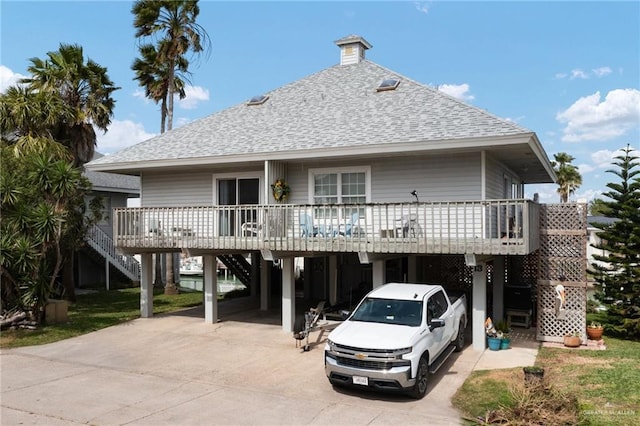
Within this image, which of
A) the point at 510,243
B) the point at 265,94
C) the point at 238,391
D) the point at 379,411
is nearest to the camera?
the point at 379,411

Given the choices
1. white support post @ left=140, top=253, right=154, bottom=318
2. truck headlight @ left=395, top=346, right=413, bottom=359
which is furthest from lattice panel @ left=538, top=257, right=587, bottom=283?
white support post @ left=140, top=253, right=154, bottom=318

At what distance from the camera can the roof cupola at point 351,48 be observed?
820 inches

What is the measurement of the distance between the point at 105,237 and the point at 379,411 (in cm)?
2258

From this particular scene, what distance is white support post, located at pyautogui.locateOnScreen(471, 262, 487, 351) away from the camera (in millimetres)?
13328

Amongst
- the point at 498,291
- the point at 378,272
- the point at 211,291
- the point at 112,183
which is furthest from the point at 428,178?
the point at 112,183

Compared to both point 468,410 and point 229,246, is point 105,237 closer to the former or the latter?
point 229,246

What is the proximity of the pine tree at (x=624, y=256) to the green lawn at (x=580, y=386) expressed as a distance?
2473 millimetres

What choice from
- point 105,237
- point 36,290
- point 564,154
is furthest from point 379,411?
point 564,154

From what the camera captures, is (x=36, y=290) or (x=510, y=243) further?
(x=36, y=290)

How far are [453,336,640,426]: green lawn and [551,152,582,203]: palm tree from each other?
43.3 meters

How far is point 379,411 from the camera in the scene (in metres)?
8.99

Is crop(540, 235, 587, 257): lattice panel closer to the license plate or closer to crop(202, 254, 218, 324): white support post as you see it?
the license plate

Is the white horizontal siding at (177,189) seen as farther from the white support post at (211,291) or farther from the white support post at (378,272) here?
the white support post at (378,272)

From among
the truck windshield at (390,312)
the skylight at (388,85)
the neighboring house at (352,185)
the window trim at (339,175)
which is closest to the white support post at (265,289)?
the neighboring house at (352,185)
